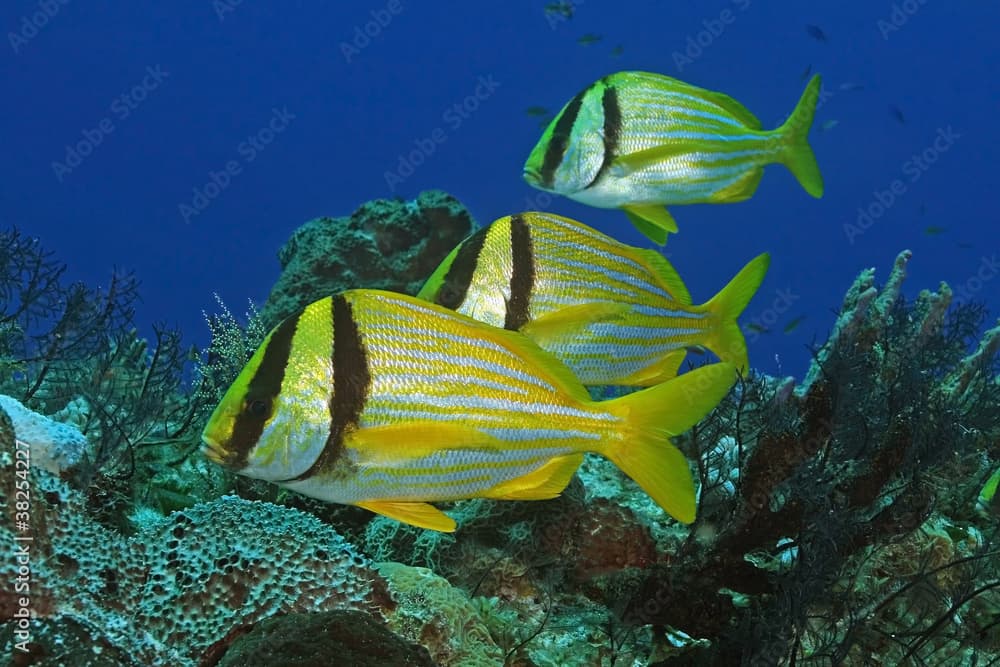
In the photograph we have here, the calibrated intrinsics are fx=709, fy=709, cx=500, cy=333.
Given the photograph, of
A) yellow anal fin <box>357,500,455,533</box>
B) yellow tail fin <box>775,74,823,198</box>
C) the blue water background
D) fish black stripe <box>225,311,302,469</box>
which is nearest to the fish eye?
fish black stripe <box>225,311,302,469</box>

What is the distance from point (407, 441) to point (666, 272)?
1711mm

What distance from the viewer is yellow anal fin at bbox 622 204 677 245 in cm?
369

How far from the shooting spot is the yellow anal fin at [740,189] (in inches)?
147

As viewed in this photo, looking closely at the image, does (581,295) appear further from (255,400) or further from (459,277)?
(255,400)

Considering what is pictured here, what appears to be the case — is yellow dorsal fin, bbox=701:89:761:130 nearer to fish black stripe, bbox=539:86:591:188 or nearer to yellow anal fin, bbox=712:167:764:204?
yellow anal fin, bbox=712:167:764:204

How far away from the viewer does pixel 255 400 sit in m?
1.96

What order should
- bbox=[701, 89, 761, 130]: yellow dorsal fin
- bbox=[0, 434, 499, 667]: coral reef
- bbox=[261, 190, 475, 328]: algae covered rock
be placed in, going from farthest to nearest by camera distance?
bbox=[261, 190, 475, 328]: algae covered rock < bbox=[701, 89, 761, 130]: yellow dorsal fin < bbox=[0, 434, 499, 667]: coral reef

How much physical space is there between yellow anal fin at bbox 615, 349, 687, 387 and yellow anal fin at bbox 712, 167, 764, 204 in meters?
0.93

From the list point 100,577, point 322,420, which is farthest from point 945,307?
point 100,577

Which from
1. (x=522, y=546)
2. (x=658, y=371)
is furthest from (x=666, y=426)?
(x=522, y=546)

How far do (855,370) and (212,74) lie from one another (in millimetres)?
89710

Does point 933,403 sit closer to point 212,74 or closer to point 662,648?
point 662,648

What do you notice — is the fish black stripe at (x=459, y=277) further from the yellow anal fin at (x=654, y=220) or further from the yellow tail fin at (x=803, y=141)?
the yellow tail fin at (x=803, y=141)

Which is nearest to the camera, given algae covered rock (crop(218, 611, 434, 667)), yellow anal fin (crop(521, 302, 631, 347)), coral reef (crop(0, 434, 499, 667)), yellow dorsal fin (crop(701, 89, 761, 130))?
Answer: algae covered rock (crop(218, 611, 434, 667))
